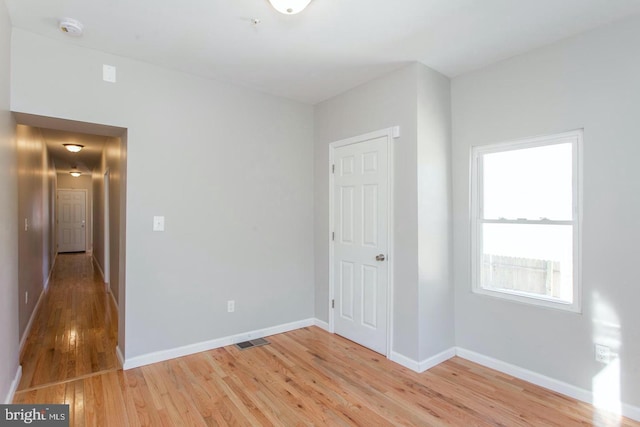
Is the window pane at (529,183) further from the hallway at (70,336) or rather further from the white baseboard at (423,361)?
the hallway at (70,336)

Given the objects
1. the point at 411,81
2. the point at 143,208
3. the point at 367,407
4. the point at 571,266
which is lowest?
the point at 367,407

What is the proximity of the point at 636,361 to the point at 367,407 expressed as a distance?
179 centimetres

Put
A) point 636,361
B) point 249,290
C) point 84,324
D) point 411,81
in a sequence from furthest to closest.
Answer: point 84,324 → point 249,290 → point 411,81 → point 636,361

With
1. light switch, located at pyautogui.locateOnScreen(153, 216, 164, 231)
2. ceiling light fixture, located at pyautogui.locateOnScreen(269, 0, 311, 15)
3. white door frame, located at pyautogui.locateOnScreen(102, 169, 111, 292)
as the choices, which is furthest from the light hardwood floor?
white door frame, located at pyautogui.locateOnScreen(102, 169, 111, 292)

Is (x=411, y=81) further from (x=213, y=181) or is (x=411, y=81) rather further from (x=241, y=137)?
(x=213, y=181)

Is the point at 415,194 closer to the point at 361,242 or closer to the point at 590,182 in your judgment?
the point at 361,242

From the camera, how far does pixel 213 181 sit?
3301 mm

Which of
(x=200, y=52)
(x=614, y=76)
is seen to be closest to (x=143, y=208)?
(x=200, y=52)

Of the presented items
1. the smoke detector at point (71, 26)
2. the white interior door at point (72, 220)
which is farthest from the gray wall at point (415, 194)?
the white interior door at point (72, 220)

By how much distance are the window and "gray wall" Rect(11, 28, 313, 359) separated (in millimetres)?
1888

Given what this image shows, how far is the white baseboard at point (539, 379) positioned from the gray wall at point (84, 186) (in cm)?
1152

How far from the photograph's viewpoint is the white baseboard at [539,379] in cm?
222

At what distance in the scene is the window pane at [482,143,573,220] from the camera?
257 cm

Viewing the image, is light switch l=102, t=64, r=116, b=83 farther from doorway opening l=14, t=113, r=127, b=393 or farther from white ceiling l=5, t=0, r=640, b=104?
doorway opening l=14, t=113, r=127, b=393
